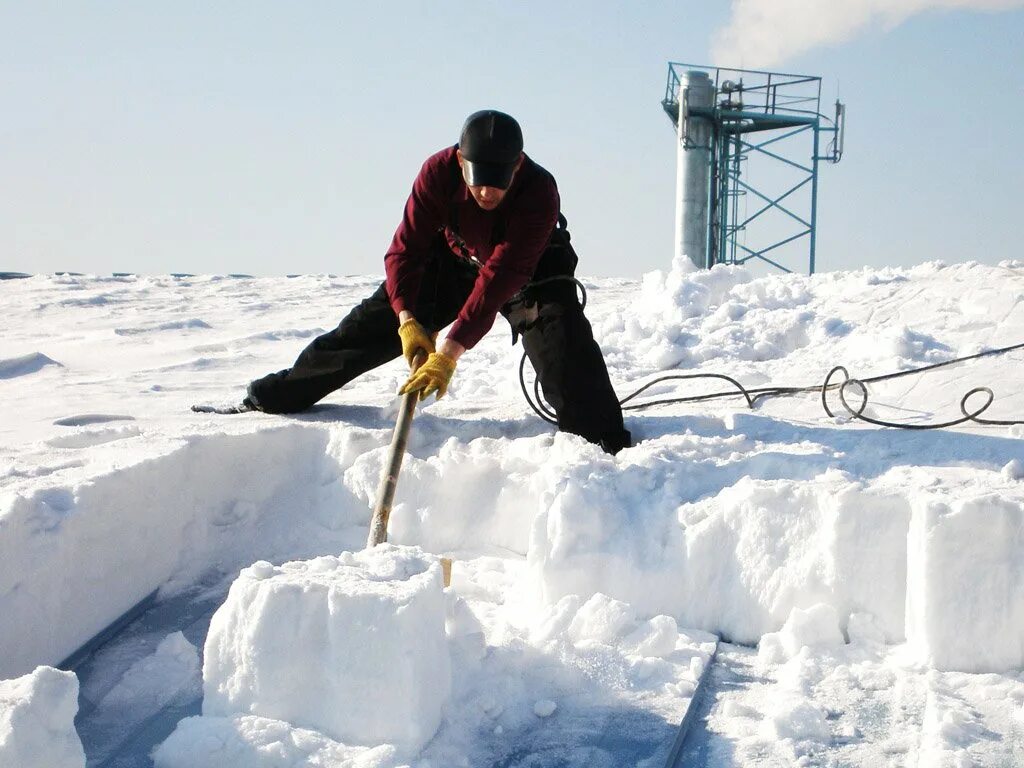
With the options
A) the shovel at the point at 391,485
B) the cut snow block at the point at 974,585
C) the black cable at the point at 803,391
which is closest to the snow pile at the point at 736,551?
the cut snow block at the point at 974,585

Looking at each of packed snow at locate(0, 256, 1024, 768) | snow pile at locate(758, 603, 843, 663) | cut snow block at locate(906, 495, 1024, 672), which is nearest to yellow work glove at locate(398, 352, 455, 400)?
packed snow at locate(0, 256, 1024, 768)

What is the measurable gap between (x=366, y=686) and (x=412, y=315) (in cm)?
171

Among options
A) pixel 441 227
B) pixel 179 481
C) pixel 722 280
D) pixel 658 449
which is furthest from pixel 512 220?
pixel 722 280

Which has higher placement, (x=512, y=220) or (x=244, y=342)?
(x=512, y=220)

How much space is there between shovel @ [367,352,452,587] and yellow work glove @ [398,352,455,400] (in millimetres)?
26

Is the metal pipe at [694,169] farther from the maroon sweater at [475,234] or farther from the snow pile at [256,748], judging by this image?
the snow pile at [256,748]

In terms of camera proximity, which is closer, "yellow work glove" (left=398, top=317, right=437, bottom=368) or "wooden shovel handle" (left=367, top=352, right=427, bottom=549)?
"wooden shovel handle" (left=367, top=352, right=427, bottom=549)

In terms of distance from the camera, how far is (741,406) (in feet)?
13.2

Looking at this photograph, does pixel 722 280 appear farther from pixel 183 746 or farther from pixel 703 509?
pixel 183 746

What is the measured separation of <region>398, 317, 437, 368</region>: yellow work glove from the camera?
3.45 metres

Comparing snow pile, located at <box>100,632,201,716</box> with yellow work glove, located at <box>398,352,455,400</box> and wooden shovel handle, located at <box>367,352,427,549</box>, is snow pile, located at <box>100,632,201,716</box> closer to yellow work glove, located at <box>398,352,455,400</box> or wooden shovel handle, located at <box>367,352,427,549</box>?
wooden shovel handle, located at <box>367,352,427,549</box>

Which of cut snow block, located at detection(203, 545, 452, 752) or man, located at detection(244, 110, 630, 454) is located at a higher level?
man, located at detection(244, 110, 630, 454)

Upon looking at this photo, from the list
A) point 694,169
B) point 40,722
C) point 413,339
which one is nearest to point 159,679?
point 40,722

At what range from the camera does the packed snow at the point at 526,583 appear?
82.3 inches
